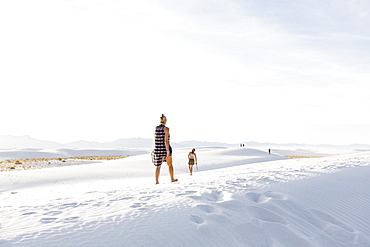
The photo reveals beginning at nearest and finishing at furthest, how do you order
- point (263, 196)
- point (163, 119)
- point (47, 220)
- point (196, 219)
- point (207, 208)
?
1. point (47, 220)
2. point (196, 219)
3. point (207, 208)
4. point (263, 196)
5. point (163, 119)

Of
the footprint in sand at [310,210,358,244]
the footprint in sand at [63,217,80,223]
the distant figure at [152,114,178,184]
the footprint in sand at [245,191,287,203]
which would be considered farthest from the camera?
the distant figure at [152,114,178,184]

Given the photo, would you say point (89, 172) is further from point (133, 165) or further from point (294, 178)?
point (294, 178)

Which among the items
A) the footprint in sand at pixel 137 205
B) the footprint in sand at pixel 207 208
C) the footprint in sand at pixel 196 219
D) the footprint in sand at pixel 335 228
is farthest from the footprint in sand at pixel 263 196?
the footprint in sand at pixel 137 205

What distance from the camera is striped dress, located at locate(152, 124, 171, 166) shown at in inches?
355

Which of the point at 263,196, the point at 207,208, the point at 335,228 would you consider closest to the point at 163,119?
the point at 263,196

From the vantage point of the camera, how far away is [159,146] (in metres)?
9.11

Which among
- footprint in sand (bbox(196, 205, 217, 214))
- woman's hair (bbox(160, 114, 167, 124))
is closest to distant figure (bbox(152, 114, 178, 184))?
woman's hair (bbox(160, 114, 167, 124))

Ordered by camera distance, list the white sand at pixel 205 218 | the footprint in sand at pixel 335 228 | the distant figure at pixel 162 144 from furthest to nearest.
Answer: the distant figure at pixel 162 144 < the footprint in sand at pixel 335 228 < the white sand at pixel 205 218

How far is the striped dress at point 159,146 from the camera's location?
9.01 meters

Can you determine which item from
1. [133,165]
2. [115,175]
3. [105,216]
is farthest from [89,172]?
[105,216]

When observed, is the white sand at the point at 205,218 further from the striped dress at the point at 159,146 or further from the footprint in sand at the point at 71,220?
the striped dress at the point at 159,146

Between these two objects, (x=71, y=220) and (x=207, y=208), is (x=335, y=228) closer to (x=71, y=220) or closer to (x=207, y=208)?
(x=207, y=208)

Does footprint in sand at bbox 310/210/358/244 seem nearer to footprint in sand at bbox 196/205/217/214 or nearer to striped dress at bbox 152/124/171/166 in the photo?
footprint in sand at bbox 196/205/217/214

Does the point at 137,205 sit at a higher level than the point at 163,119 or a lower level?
lower
